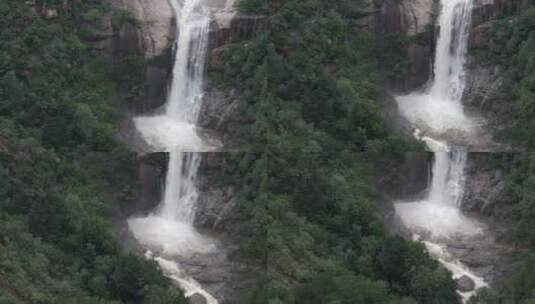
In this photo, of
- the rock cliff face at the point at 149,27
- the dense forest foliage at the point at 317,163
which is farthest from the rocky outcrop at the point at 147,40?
the dense forest foliage at the point at 317,163

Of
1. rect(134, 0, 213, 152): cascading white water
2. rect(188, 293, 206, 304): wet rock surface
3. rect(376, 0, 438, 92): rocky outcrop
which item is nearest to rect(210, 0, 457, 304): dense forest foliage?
rect(376, 0, 438, 92): rocky outcrop

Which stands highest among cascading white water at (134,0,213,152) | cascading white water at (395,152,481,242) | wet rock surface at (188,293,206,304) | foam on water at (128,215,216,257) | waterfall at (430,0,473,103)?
waterfall at (430,0,473,103)

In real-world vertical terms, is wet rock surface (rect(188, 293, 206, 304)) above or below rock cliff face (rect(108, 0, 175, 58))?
below

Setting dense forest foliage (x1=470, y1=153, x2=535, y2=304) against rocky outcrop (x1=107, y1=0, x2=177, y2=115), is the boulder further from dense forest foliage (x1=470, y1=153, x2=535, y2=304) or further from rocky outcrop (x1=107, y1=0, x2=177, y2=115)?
rocky outcrop (x1=107, y1=0, x2=177, y2=115)

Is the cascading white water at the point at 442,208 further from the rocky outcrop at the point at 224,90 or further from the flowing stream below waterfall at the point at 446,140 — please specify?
the rocky outcrop at the point at 224,90

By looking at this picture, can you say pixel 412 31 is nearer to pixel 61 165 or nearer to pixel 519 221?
pixel 519 221

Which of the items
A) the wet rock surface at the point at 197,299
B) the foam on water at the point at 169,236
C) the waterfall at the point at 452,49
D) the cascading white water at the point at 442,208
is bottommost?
the wet rock surface at the point at 197,299

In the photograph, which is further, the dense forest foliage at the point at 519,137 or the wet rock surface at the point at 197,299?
the wet rock surface at the point at 197,299
